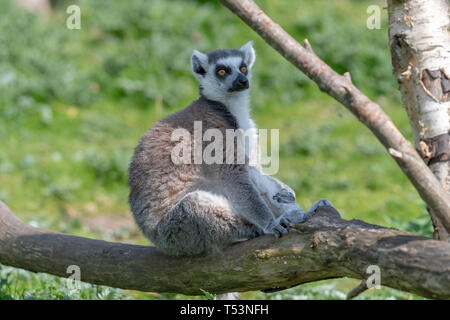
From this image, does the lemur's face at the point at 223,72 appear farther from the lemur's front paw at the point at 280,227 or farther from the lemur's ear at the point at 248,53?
the lemur's front paw at the point at 280,227

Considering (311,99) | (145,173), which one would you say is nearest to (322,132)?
(311,99)

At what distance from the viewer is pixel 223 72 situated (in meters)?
4.46

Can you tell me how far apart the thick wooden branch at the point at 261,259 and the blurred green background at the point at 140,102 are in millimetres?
2461

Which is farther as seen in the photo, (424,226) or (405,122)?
(405,122)

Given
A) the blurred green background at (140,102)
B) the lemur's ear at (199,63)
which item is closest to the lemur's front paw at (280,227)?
the lemur's ear at (199,63)

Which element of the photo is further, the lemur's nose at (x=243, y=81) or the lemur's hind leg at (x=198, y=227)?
the lemur's nose at (x=243, y=81)

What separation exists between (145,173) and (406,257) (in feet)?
6.21

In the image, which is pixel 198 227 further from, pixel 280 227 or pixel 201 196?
pixel 280 227

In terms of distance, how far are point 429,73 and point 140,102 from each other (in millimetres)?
6669

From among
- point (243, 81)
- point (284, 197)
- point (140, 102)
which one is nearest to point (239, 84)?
point (243, 81)

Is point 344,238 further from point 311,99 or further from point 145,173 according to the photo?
point 311,99

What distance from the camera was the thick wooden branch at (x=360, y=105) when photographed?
2.46 meters

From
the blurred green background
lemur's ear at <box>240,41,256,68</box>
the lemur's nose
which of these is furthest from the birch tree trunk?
the blurred green background
